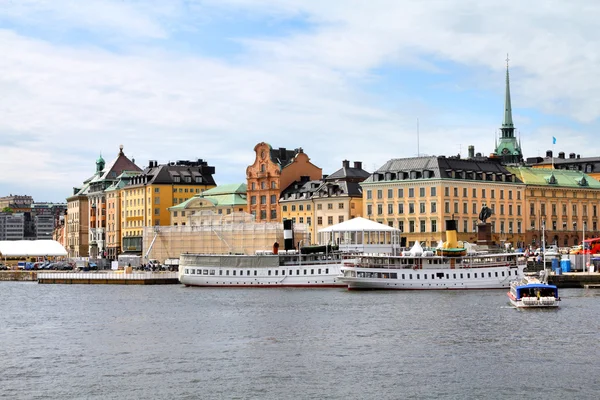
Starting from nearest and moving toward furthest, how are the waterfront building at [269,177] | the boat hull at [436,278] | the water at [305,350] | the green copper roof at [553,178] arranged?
the water at [305,350], the boat hull at [436,278], the green copper roof at [553,178], the waterfront building at [269,177]

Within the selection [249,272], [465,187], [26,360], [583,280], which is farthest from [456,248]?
[26,360]

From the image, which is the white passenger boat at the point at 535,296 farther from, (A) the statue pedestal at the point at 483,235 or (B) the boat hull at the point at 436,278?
(A) the statue pedestal at the point at 483,235

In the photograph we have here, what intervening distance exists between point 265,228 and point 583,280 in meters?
56.8

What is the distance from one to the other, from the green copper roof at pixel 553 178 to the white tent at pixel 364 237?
116ft

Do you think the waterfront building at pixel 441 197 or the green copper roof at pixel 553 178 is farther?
the green copper roof at pixel 553 178

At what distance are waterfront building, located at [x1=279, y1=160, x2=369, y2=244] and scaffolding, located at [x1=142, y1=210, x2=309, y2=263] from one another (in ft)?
31.6

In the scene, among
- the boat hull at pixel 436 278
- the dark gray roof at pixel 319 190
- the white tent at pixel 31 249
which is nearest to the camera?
the boat hull at pixel 436 278

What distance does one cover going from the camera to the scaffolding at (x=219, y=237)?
15475 cm

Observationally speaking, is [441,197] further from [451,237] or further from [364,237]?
[451,237]

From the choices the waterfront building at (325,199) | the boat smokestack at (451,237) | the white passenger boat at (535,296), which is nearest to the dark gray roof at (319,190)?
the waterfront building at (325,199)

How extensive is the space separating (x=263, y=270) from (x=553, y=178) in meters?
65.0

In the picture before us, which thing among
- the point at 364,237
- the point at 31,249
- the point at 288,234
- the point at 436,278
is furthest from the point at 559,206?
the point at 31,249

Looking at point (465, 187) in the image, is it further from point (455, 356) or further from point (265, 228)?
point (455, 356)

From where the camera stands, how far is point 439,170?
152m
